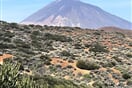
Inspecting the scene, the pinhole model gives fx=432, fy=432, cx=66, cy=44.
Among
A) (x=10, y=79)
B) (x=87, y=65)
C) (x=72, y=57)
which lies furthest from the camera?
(x=72, y=57)

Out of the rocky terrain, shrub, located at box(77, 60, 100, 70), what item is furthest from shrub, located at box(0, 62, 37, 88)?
shrub, located at box(77, 60, 100, 70)

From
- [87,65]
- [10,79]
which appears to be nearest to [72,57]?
[87,65]

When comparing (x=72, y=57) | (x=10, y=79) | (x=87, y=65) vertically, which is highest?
(x=10, y=79)

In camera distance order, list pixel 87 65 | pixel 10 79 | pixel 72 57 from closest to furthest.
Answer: pixel 10 79 → pixel 87 65 → pixel 72 57

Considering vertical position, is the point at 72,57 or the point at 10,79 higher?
the point at 10,79

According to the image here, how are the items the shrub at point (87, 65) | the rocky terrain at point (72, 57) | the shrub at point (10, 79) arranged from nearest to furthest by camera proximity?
the shrub at point (10, 79) < the rocky terrain at point (72, 57) < the shrub at point (87, 65)

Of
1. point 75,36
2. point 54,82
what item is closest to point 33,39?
point 75,36

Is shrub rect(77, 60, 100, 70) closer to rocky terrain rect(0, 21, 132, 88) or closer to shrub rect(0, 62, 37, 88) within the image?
rocky terrain rect(0, 21, 132, 88)

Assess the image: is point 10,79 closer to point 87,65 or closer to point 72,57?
point 87,65

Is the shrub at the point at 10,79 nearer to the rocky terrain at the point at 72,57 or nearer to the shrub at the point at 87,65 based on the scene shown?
the rocky terrain at the point at 72,57

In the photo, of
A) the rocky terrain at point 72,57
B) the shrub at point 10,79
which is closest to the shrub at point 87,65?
the rocky terrain at point 72,57
